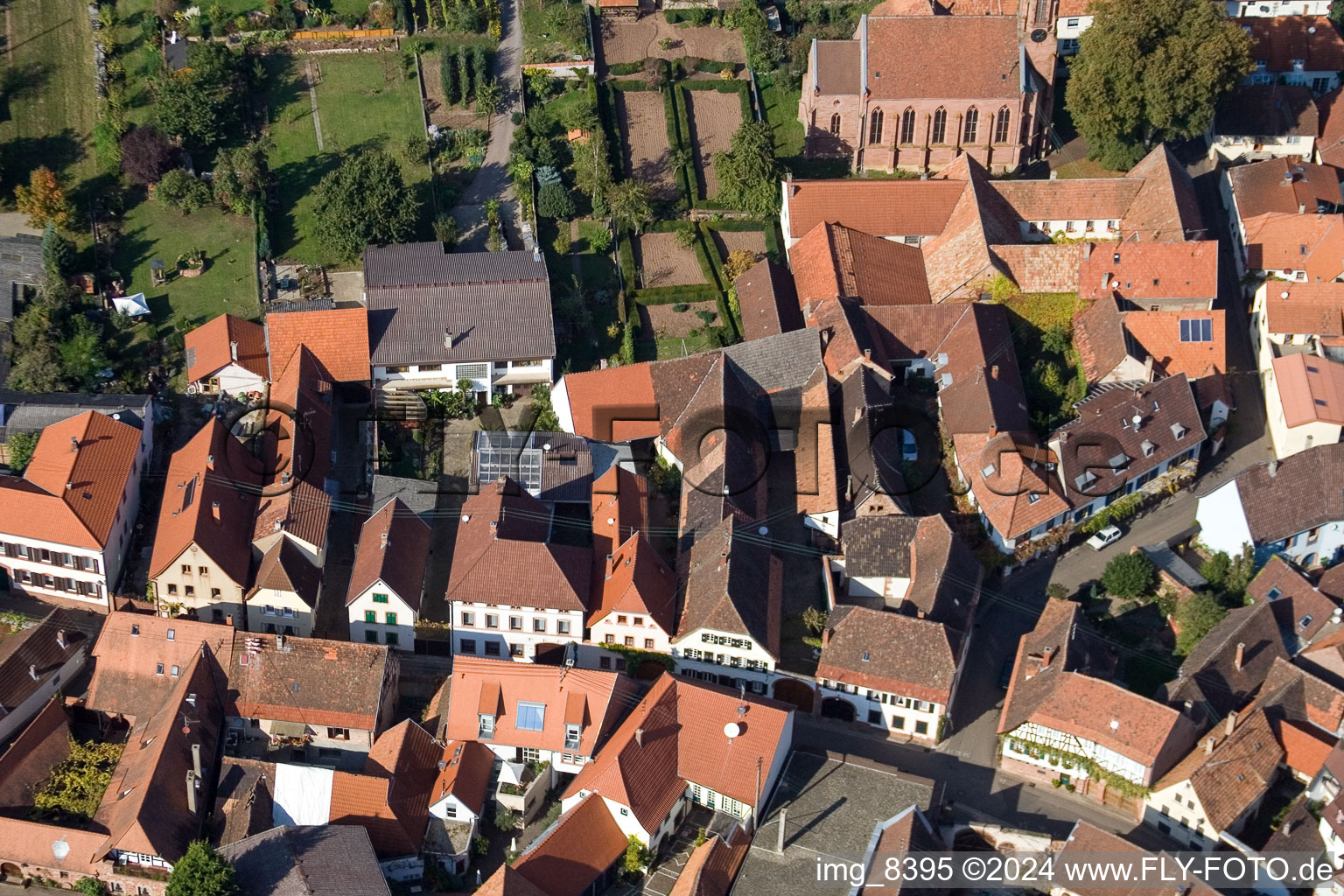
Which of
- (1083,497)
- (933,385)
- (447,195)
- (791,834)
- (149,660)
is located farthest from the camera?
(447,195)

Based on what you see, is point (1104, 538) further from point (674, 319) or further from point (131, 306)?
point (131, 306)

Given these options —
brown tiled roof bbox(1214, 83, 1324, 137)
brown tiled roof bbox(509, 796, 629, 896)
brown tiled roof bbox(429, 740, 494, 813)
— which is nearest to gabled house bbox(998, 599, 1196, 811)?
brown tiled roof bbox(509, 796, 629, 896)

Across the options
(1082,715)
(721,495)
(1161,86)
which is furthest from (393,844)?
(1161,86)

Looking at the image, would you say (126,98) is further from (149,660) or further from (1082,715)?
(1082,715)

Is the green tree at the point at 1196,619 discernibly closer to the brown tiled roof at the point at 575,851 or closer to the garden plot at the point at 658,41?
the brown tiled roof at the point at 575,851

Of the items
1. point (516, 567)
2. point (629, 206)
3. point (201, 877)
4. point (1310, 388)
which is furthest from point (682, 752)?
point (1310, 388)

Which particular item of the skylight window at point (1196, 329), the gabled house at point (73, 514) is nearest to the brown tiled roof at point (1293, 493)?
the skylight window at point (1196, 329)
